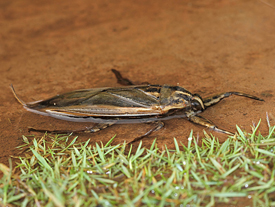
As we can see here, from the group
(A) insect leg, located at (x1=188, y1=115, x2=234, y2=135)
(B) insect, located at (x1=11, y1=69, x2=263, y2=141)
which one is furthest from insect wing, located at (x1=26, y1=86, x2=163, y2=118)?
(A) insect leg, located at (x1=188, y1=115, x2=234, y2=135)

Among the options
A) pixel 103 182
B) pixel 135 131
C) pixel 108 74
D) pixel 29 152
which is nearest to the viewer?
pixel 103 182

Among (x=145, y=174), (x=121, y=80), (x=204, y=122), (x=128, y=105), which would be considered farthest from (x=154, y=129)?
(x=121, y=80)

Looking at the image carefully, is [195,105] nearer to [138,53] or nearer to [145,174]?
[145,174]

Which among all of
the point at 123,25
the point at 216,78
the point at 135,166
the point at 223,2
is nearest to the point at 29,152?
the point at 135,166

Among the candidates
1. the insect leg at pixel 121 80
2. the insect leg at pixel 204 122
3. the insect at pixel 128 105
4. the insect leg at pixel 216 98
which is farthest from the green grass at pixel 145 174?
the insect leg at pixel 121 80

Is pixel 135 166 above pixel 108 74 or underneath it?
underneath

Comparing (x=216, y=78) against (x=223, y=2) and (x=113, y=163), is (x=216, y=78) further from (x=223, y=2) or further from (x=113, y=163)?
(x=223, y=2)
